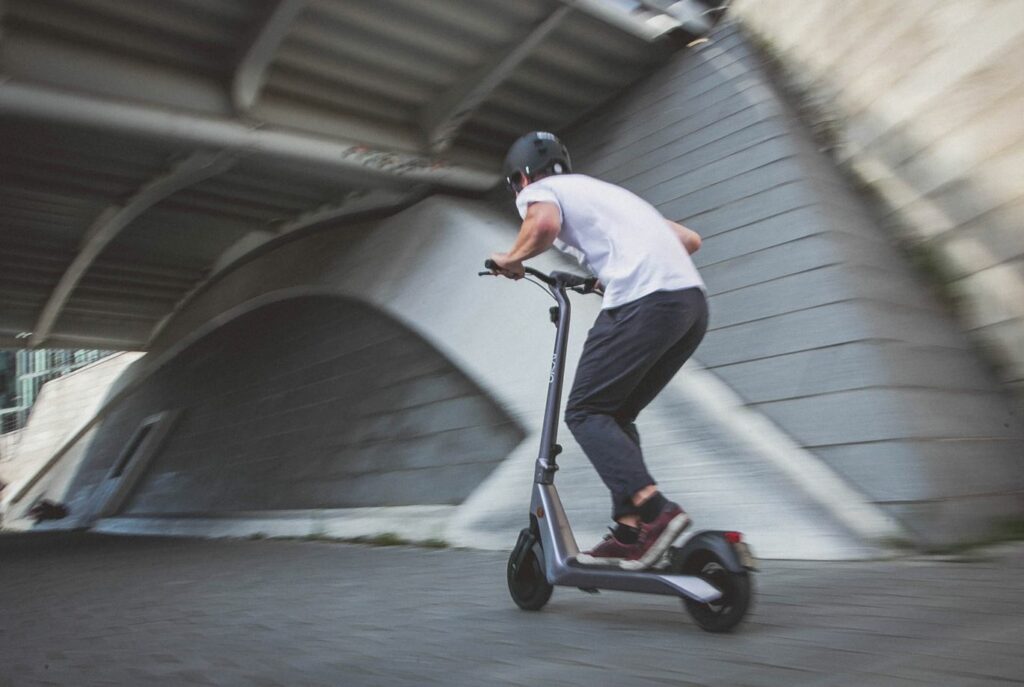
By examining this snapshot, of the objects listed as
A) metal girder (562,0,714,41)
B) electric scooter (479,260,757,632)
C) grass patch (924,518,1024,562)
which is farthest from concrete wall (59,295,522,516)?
metal girder (562,0,714,41)

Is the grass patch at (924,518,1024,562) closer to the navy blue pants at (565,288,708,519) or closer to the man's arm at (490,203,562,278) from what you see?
the navy blue pants at (565,288,708,519)

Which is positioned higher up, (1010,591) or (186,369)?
(186,369)

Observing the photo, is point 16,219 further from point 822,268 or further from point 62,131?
point 822,268

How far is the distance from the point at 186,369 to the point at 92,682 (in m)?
14.7

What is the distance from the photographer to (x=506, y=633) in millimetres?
3199

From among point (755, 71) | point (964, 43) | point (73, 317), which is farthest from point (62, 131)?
point (73, 317)

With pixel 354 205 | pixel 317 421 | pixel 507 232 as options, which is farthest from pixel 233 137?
pixel 317 421

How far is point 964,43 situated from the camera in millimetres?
5926

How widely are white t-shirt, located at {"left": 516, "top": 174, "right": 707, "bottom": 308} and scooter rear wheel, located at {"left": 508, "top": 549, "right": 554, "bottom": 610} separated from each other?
46.2 inches

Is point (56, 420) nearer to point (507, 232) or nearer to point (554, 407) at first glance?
point (507, 232)

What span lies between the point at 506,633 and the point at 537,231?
5.11 feet

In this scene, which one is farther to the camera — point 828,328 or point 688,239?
point 828,328

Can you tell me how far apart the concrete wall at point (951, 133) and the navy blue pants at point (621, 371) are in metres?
3.42

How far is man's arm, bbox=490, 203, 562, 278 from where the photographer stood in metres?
3.34
